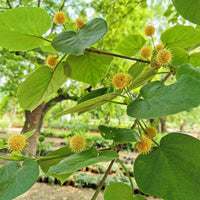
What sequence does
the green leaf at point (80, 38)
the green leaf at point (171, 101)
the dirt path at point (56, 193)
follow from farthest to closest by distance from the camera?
1. the dirt path at point (56, 193)
2. the green leaf at point (80, 38)
3. the green leaf at point (171, 101)

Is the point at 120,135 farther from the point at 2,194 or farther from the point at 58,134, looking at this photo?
the point at 58,134

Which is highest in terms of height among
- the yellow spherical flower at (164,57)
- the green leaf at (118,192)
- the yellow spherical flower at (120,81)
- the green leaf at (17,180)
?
the yellow spherical flower at (164,57)

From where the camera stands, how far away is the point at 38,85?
15.7 inches

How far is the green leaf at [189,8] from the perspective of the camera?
0.72ft

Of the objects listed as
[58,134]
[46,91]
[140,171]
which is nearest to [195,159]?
[140,171]

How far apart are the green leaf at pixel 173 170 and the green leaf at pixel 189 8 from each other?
0.15 meters

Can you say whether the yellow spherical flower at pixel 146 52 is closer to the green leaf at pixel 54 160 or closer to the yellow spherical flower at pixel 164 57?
the yellow spherical flower at pixel 164 57

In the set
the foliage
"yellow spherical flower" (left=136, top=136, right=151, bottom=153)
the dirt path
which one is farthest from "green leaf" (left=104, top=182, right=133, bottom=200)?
the dirt path

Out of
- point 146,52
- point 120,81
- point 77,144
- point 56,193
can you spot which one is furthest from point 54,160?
point 56,193

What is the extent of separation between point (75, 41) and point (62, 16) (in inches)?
4.8

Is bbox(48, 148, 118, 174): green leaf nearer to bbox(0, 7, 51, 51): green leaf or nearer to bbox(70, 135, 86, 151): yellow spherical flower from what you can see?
bbox(70, 135, 86, 151): yellow spherical flower

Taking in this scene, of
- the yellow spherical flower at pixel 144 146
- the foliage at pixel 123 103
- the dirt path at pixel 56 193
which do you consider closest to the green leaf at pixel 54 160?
the foliage at pixel 123 103

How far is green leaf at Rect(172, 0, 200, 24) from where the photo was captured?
22cm

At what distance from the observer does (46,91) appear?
0.41 meters
